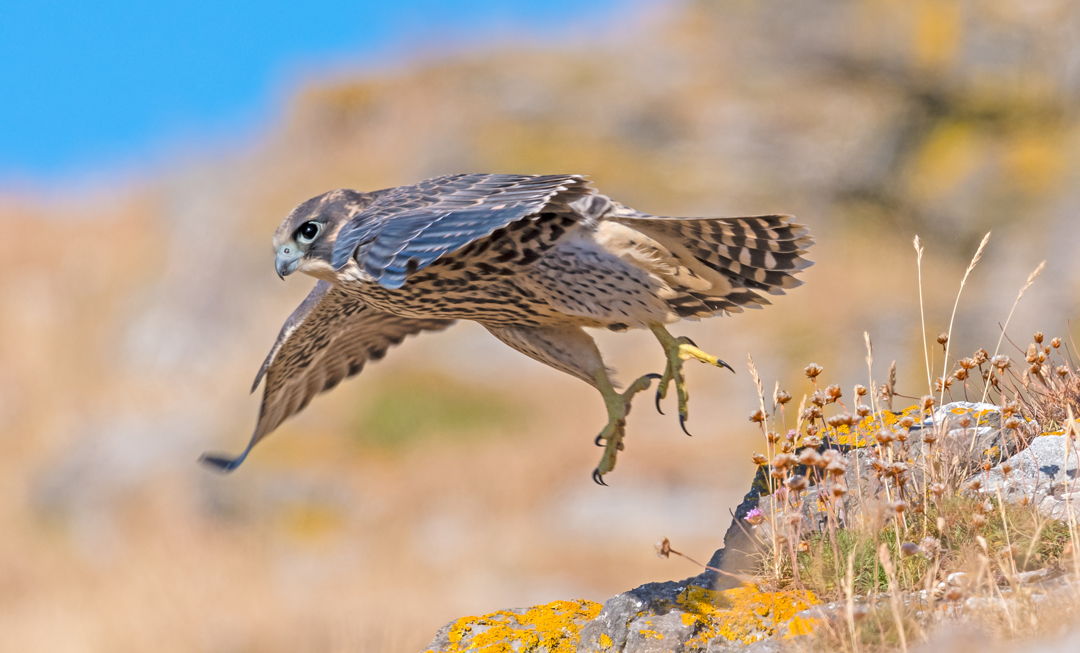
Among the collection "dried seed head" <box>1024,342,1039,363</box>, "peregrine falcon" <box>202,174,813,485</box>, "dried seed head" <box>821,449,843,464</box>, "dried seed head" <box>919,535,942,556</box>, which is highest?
"peregrine falcon" <box>202,174,813,485</box>

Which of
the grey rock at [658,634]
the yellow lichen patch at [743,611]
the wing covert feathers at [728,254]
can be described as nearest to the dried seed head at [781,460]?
the yellow lichen patch at [743,611]

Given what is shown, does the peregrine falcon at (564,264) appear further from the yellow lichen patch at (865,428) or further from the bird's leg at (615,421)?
the yellow lichen patch at (865,428)

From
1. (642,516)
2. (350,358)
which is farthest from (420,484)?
(350,358)

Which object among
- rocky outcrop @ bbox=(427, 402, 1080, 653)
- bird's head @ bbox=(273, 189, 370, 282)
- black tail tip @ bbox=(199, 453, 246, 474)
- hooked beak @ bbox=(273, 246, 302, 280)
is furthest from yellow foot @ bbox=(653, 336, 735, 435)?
black tail tip @ bbox=(199, 453, 246, 474)

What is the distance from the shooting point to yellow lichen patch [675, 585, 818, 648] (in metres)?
2.20

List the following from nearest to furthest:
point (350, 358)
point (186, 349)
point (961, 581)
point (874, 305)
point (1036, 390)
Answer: point (961, 581), point (1036, 390), point (350, 358), point (874, 305), point (186, 349)

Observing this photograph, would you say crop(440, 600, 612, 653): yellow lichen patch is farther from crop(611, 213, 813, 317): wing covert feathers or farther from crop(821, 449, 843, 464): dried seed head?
crop(611, 213, 813, 317): wing covert feathers

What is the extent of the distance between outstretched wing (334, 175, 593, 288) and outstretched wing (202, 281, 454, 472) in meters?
0.61

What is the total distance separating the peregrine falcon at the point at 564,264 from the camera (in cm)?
294

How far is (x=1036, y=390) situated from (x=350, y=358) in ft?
9.10

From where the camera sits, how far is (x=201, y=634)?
7.60m

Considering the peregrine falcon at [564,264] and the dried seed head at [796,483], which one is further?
the peregrine falcon at [564,264]

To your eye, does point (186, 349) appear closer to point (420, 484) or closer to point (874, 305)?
point (420, 484)

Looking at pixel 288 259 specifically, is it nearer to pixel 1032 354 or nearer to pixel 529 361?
pixel 1032 354
